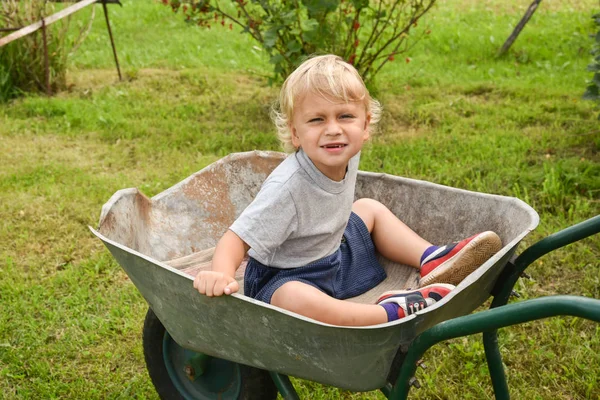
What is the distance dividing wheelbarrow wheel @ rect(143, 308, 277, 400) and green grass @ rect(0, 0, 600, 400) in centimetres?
28

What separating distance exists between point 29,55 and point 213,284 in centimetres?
506

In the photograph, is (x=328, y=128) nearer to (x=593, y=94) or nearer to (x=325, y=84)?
(x=325, y=84)

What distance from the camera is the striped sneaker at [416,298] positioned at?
1893mm

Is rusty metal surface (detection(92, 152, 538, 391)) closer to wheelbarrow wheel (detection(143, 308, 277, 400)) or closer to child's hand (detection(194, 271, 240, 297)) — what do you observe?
child's hand (detection(194, 271, 240, 297))

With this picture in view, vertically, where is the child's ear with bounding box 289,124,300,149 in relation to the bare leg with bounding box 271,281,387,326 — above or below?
above

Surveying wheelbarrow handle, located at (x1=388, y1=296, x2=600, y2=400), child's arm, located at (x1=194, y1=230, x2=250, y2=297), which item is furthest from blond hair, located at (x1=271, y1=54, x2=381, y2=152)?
wheelbarrow handle, located at (x1=388, y1=296, x2=600, y2=400)

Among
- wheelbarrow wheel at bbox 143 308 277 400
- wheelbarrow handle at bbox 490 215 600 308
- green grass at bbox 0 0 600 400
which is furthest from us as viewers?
green grass at bbox 0 0 600 400

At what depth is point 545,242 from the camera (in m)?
1.86

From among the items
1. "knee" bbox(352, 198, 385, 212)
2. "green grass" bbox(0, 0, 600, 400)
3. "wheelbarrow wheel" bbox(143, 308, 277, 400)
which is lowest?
"green grass" bbox(0, 0, 600, 400)

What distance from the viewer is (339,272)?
229 centimetres

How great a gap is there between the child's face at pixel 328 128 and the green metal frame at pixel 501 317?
1.87 ft

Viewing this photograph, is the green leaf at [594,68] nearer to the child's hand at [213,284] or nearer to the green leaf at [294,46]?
the green leaf at [294,46]

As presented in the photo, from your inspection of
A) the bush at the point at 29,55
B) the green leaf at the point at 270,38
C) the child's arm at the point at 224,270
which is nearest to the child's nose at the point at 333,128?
the child's arm at the point at 224,270

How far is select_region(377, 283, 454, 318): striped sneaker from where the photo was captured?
6.21 feet
